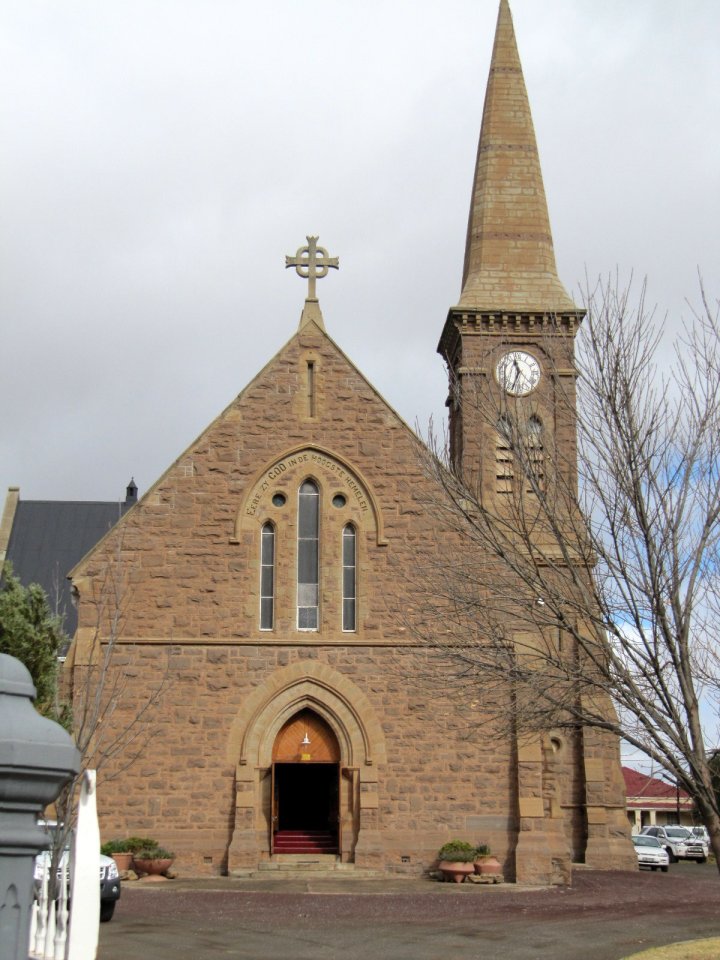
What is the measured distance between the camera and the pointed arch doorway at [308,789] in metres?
23.4

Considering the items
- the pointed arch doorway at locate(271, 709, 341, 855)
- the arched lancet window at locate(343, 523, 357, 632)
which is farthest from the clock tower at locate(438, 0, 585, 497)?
the pointed arch doorway at locate(271, 709, 341, 855)

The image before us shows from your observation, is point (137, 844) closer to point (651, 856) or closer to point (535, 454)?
point (535, 454)

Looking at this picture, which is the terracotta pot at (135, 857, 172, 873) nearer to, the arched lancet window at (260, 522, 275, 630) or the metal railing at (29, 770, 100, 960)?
the arched lancet window at (260, 522, 275, 630)

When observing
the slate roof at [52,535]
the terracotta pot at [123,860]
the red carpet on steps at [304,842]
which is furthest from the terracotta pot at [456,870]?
the slate roof at [52,535]

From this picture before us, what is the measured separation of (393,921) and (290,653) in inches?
286

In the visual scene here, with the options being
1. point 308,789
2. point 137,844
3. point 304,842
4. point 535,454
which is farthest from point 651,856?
point 535,454

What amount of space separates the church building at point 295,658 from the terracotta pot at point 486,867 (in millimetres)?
353

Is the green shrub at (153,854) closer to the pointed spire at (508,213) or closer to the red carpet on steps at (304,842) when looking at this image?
the red carpet on steps at (304,842)

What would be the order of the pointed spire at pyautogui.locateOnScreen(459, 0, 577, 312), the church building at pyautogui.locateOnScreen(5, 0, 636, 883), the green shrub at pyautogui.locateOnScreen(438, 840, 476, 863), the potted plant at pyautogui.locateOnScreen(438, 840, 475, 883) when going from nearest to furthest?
the potted plant at pyautogui.locateOnScreen(438, 840, 475, 883) → the green shrub at pyautogui.locateOnScreen(438, 840, 476, 863) → the church building at pyautogui.locateOnScreen(5, 0, 636, 883) → the pointed spire at pyautogui.locateOnScreen(459, 0, 577, 312)

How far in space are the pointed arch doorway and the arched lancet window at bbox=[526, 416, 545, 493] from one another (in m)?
11.1

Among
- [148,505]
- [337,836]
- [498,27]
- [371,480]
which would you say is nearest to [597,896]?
[337,836]

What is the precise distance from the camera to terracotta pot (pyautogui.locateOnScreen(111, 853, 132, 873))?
2188 cm

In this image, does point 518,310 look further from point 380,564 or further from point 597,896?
point 597,896

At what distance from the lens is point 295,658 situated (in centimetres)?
→ 2353
